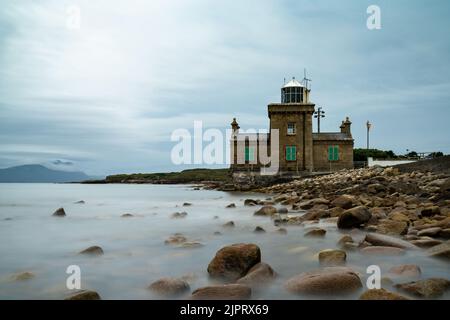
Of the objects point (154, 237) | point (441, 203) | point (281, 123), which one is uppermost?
point (281, 123)

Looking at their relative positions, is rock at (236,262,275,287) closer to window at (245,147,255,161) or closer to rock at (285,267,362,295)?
rock at (285,267,362,295)

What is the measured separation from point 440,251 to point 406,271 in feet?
2.83

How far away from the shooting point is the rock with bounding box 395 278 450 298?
319cm

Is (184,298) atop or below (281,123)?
below

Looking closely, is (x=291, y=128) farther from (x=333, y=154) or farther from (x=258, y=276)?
(x=258, y=276)

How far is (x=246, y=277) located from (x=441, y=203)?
19.1ft

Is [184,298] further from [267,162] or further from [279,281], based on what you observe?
[267,162]

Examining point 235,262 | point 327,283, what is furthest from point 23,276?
point 327,283

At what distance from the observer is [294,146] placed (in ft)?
105

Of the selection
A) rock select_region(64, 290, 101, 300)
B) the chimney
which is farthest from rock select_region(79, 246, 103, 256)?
the chimney

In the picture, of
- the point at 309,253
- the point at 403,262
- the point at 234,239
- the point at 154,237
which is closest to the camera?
the point at 403,262

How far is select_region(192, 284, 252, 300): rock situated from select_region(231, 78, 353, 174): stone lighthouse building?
93.1 ft

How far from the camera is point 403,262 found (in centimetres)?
433
